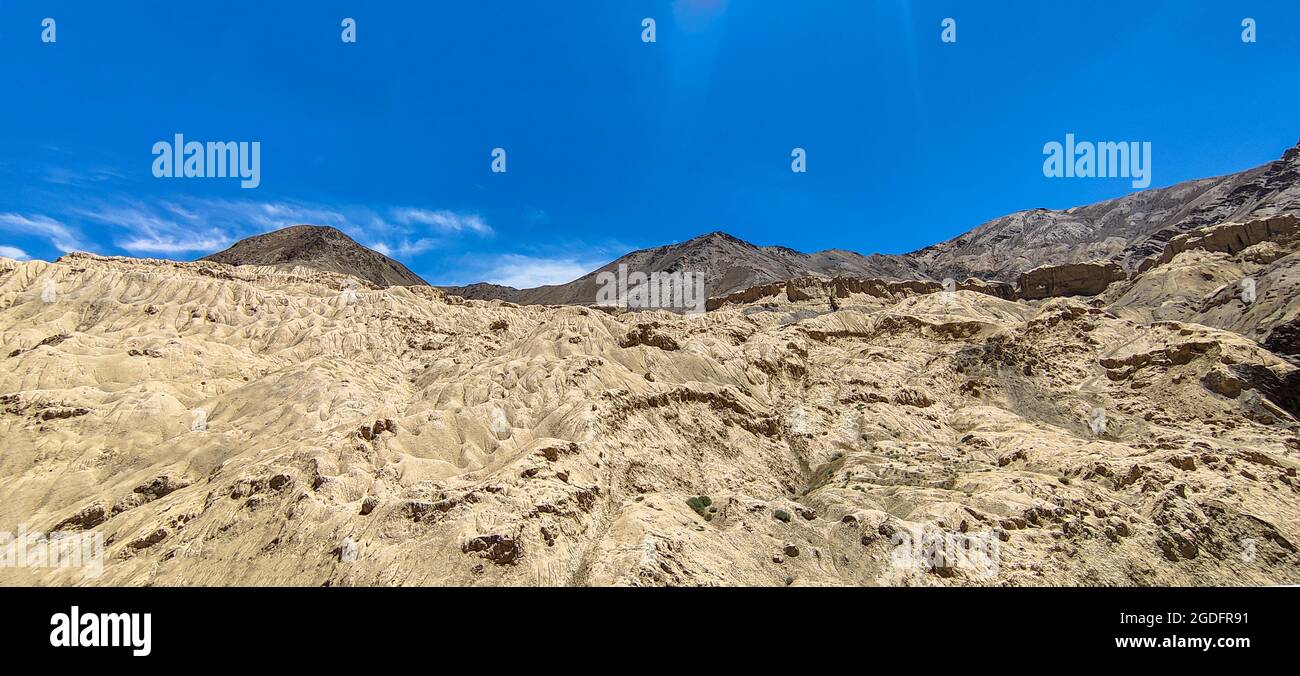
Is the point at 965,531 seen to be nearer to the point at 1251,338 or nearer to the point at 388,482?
the point at 388,482

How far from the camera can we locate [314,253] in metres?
124

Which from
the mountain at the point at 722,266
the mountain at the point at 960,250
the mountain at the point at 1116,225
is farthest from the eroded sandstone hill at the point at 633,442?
the mountain at the point at 722,266

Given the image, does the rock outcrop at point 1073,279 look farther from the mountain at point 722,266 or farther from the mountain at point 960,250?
the mountain at point 722,266

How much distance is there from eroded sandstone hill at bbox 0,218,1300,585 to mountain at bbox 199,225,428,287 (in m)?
57.1

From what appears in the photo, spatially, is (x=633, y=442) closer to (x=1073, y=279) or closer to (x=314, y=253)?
(x=1073, y=279)

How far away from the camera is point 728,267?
495 feet

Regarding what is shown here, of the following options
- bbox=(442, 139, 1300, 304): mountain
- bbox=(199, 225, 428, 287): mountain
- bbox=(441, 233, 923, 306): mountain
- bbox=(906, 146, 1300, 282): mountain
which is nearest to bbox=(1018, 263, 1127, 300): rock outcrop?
bbox=(906, 146, 1300, 282): mountain

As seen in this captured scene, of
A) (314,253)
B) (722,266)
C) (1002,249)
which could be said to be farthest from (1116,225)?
(314,253)

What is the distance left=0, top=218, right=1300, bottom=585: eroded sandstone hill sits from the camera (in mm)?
29016

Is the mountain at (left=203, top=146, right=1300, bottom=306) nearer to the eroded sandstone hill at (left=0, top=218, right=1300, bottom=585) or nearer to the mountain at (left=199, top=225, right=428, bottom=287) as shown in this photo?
the mountain at (left=199, top=225, right=428, bottom=287)

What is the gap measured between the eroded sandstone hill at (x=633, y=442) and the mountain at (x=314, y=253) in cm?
5711

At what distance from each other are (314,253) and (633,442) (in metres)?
110

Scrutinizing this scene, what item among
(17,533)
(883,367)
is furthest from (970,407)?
(17,533)

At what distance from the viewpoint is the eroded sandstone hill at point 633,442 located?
2902 cm
